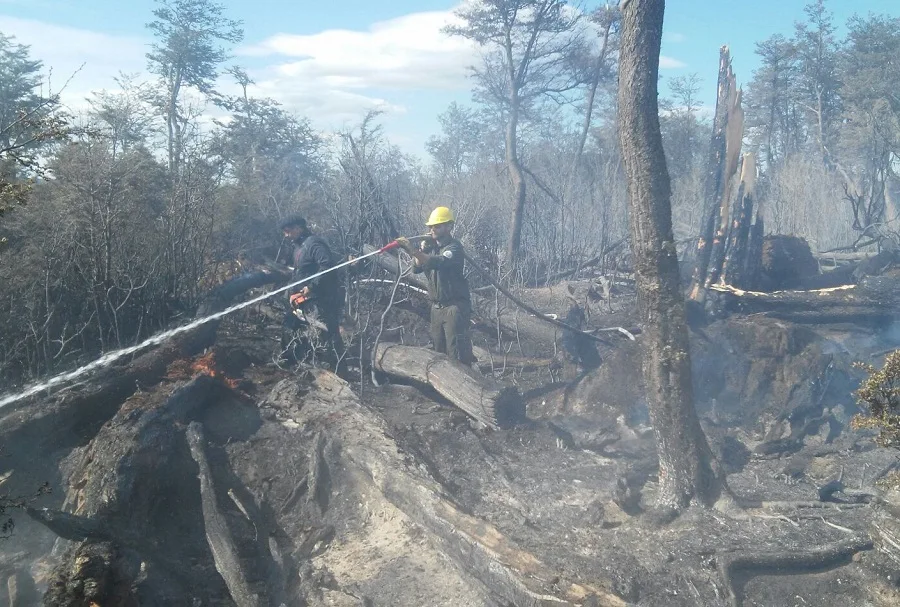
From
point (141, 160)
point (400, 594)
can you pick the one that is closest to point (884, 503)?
point (400, 594)

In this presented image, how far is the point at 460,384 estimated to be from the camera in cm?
603

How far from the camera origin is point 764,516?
3.92m

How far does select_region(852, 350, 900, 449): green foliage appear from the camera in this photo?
3094mm

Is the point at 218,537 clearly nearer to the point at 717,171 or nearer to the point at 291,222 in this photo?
the point at 291,222

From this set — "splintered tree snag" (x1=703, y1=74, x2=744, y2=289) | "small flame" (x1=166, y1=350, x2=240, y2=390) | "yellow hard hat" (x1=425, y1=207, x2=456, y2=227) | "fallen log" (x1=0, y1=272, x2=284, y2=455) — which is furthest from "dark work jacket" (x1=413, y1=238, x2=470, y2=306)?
"splintered tree snag" (x1=703, y1=74, x2=744, y2=289)

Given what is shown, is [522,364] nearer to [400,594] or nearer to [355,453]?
[355,453]

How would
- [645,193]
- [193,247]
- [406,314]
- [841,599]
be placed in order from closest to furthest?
[841,599], [645,193], [193,247], [406,314]

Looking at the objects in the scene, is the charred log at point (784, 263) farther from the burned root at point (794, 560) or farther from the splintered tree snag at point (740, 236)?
the burned root at point (794, 560)

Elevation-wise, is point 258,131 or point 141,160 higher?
point 258,131

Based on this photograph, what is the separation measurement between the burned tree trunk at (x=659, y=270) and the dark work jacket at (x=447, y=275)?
2784 millimetres

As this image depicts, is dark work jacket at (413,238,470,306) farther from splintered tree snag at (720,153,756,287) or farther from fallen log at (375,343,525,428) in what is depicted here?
splintered tree snag at (720,153,756,287)

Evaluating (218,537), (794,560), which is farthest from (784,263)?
(218,537)

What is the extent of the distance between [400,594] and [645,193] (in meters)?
3.19

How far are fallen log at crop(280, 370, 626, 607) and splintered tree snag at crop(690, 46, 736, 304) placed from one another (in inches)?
218
